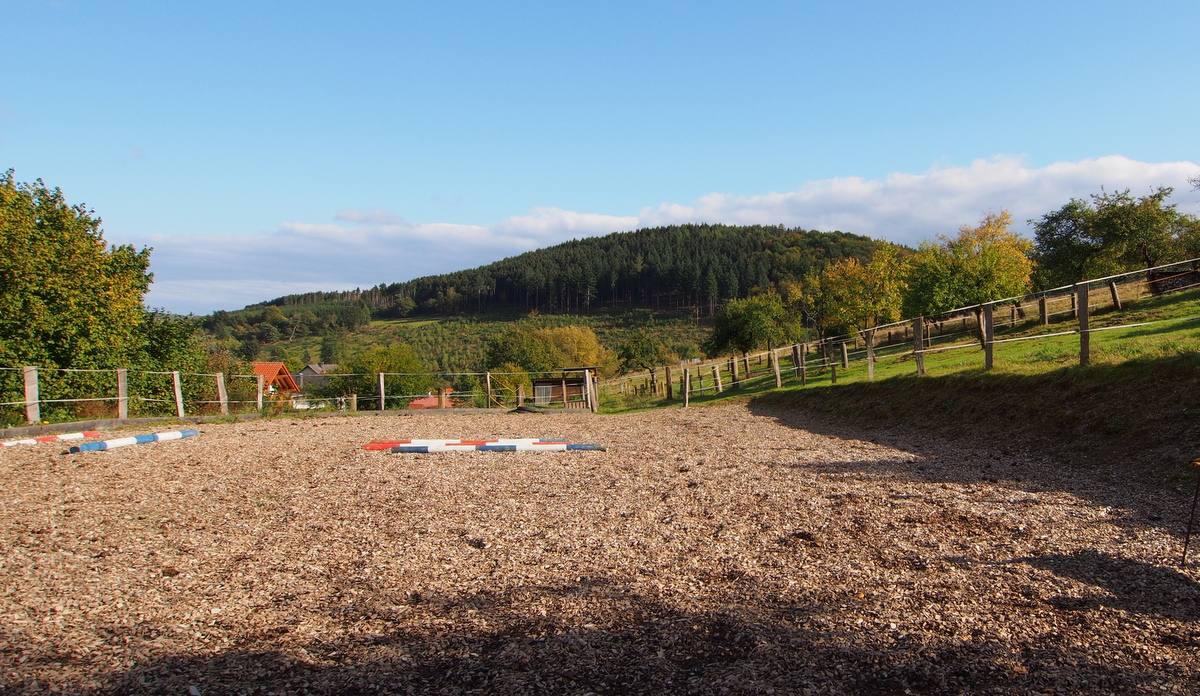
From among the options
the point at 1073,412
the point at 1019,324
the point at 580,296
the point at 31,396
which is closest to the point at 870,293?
the point at 1019,324

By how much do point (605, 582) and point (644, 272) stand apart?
126 metres

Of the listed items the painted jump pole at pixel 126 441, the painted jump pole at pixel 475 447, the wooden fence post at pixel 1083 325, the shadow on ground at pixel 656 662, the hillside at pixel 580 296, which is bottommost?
the shadow on ground at pixel 656 662

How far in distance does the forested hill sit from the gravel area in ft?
331

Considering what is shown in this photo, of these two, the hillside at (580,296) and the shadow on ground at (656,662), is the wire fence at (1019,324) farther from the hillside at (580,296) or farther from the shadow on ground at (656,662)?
the hillside at (580,296)

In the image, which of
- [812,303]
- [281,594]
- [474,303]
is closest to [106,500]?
[281,594]

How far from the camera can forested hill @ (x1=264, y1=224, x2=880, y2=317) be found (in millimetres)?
116688

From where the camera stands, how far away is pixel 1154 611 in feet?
11.3

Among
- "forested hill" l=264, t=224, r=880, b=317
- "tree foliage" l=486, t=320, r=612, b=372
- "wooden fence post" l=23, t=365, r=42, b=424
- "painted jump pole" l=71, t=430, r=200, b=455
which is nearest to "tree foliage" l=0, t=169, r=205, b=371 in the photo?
"wooden fence post" l=23, t=365, r=42, b=424

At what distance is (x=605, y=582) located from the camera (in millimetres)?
4230

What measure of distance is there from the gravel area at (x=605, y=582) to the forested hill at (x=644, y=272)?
101 meters

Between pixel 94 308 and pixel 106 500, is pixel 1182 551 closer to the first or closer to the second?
pixel 106 500

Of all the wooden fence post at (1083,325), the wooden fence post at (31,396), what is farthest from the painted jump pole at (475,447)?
the wooden fence post at (31,396)

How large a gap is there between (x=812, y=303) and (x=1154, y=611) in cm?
5308

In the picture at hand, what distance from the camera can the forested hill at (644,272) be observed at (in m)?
117
